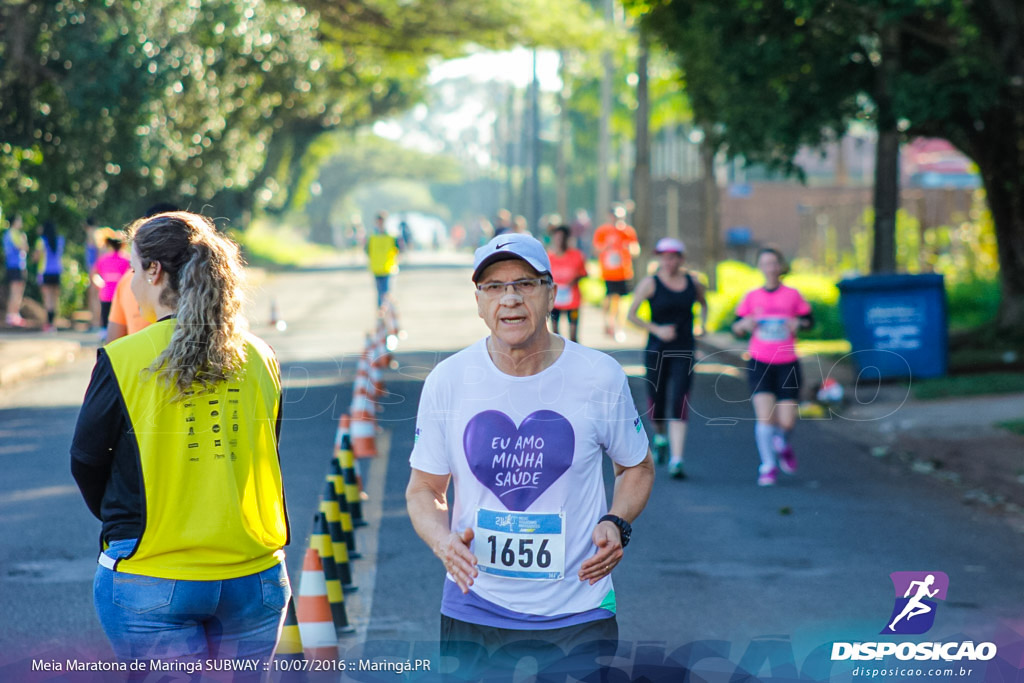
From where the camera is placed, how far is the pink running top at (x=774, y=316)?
35.1ft

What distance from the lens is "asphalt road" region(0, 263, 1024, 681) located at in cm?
637

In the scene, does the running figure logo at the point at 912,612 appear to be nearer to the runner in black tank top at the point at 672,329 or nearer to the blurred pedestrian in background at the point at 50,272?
the runner in black tank top at the point at 672,329

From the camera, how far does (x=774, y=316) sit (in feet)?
35.2

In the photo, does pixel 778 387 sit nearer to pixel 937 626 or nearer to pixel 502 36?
pixel 937 626

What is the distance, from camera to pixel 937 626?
265 inches

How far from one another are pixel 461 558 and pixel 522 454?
320 millimetres

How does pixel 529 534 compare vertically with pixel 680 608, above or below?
above

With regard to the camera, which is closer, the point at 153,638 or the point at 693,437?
the point at 153,638

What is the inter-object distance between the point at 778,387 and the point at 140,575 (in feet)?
26.2

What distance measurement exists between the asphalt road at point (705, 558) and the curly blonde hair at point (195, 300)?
1.69ft

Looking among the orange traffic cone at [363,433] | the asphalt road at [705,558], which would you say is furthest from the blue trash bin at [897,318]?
the orange traffic cone at [363,433]

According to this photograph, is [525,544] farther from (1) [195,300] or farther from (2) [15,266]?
(2) [15,266]

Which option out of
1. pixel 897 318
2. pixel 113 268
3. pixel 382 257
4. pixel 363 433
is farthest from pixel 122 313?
pixel 382 257

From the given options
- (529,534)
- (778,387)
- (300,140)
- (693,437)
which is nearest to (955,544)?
(778,387)
